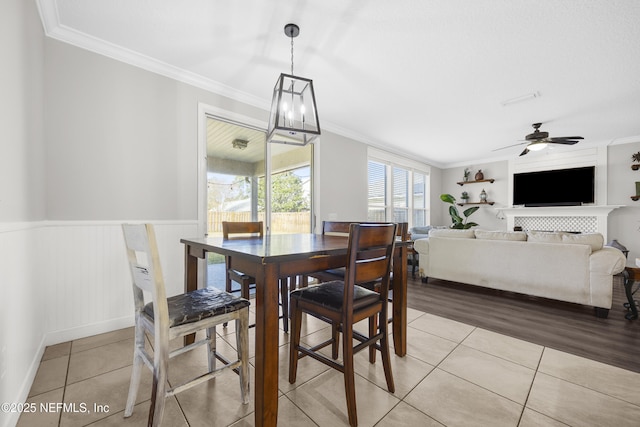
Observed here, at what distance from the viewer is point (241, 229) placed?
2.45 m

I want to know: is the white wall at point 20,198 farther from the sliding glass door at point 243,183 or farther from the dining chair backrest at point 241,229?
the sliding glass door at point 243,183

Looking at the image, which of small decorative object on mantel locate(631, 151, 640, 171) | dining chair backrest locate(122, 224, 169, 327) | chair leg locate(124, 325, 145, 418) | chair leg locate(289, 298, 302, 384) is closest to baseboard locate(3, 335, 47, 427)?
chair leg locate(124, 325, 145, 418)

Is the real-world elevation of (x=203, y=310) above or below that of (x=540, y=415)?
above

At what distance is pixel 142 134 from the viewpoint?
248 centimetres

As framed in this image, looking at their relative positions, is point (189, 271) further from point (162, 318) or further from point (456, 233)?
point (456, 233)

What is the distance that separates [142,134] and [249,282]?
180 cm

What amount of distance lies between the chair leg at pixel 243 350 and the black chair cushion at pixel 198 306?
82 millimetres

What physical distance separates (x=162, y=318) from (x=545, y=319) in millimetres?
3293

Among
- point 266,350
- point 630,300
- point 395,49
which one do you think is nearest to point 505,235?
point 630,300

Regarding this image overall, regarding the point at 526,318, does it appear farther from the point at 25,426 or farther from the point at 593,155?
the point at 593,155

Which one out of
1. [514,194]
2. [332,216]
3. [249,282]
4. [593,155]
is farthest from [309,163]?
[593,155]

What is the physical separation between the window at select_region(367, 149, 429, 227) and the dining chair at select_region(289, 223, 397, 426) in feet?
12.2

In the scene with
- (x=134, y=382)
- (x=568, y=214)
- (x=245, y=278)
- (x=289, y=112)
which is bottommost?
(x=134, y=382)

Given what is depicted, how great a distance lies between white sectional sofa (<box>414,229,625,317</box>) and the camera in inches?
103
